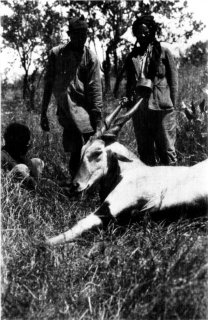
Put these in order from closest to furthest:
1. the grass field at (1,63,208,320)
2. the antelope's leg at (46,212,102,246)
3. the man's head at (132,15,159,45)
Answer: the grass field at (1,63,208,320) → the antelope's leg at (46,212,102,246) → the man's head at (132,15,159,45)

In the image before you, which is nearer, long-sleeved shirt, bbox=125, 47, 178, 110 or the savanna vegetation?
the savanna vegetation

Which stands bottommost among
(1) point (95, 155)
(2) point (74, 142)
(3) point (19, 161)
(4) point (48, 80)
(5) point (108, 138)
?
(3) point (19, 161)

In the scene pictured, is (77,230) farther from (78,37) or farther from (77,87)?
(78,37)

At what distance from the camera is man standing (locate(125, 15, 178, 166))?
4.82 metres

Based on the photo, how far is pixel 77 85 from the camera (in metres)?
4.99

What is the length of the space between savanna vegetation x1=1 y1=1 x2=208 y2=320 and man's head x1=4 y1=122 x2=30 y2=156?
0.60 metres

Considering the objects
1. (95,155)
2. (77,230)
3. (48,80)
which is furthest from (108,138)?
(48,80)

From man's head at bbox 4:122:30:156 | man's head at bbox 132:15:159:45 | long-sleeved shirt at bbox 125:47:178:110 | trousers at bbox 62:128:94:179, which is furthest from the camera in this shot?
trousers at bbox 62:128:94:179

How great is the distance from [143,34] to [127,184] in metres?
1.64

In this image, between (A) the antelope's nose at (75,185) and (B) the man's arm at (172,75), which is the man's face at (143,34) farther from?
(A) the antelope's nose at (75,185)

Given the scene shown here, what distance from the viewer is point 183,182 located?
3.79 metres

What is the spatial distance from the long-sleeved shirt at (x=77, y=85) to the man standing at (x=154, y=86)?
0.34m

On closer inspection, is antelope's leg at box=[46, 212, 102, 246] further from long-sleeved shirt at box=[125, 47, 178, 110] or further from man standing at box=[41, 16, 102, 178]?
long-sleeved shirt at box=[125, 47, 178, 110]

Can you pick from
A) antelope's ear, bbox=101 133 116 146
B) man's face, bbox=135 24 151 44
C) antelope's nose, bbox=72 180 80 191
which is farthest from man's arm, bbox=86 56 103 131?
antelope's nose, bbox=72 180 80 191
